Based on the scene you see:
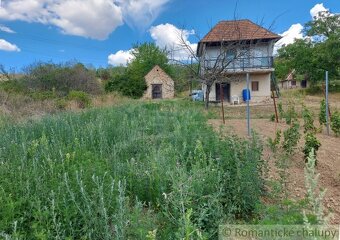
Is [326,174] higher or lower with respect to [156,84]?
lower

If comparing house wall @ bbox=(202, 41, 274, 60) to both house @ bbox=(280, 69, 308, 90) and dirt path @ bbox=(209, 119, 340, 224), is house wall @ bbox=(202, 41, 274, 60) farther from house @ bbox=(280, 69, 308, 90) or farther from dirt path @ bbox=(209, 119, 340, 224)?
house @ bbox=(280, 69, 308, 90)

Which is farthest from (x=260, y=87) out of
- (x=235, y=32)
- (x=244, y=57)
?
(x=235, y=32)

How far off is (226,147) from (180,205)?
145cm

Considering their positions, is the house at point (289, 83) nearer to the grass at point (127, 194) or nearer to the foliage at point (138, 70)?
the foliage at point (138, 70)

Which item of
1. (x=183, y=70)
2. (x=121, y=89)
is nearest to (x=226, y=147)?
(x=183, y=70)

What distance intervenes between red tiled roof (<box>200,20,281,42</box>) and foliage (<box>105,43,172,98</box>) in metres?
4.92

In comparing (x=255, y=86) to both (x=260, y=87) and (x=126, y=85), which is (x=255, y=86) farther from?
(x=126, y=85)

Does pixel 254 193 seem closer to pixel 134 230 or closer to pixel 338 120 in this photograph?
pixel 134 230

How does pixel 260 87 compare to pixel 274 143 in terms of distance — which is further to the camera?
pixel 260 87

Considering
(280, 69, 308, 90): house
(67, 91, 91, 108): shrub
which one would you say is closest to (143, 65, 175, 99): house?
(67, 91, 91, 108): shrub

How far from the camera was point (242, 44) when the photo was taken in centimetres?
1761

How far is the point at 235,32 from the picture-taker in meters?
19.7

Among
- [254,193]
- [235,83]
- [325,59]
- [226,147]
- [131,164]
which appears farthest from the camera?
[325,59]

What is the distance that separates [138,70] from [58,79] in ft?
50.3
